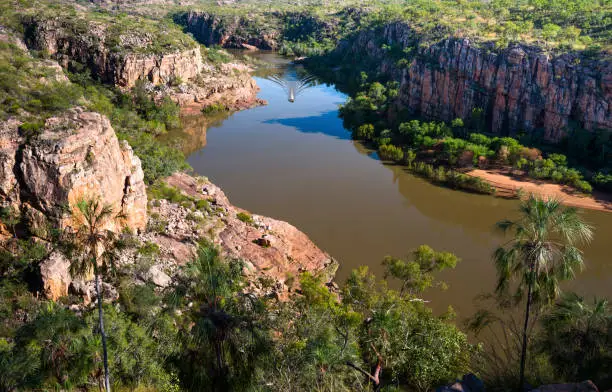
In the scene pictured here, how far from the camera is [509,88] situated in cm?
5388

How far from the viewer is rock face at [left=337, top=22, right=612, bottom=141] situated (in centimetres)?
4750

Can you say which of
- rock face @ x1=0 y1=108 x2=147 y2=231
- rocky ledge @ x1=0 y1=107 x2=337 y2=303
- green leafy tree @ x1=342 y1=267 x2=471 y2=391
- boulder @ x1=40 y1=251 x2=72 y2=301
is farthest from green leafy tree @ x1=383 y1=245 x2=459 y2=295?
boulder @ x1=40 y1=251 x2=72 y2=301

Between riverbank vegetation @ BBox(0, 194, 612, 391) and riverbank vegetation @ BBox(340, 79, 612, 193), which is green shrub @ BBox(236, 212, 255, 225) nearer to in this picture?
riverbank vegetation @ BBox(0, 194, 612, 391)

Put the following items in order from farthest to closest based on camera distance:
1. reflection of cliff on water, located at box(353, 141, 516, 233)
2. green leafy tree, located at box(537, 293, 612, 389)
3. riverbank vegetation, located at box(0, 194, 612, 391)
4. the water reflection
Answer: the water reflection
reflection of cliff on water, located at box(353, 141, 516, 233)
green leafy tree, located at box(537, 293, 612, 389)
riverbank vegetation, located at box(0, 194, 612, 391)

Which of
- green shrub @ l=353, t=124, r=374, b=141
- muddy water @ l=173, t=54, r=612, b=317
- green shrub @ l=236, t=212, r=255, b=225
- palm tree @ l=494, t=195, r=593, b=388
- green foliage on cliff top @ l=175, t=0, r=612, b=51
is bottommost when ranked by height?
muddy water @ l=173, t=54, r=612, b=317

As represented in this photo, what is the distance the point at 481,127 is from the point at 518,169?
10.9 m

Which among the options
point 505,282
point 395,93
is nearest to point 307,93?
point 395,93

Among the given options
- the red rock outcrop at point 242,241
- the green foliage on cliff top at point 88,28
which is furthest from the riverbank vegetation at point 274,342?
the green foliage on cliff top at point 88,28

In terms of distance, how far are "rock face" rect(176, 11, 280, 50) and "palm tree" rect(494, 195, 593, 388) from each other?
130194mm

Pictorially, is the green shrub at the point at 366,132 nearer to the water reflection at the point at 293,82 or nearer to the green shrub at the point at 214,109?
the green shrub at the point at 214,109

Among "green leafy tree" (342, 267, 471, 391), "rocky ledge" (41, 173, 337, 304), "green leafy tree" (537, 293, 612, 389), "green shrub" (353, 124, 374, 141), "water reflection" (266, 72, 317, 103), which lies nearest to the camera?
"green leafy tree" (537, 293, 612, 389)

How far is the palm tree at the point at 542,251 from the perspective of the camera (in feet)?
39.6

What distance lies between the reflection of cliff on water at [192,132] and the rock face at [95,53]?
8.66 m

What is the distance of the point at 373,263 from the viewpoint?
3052cm
